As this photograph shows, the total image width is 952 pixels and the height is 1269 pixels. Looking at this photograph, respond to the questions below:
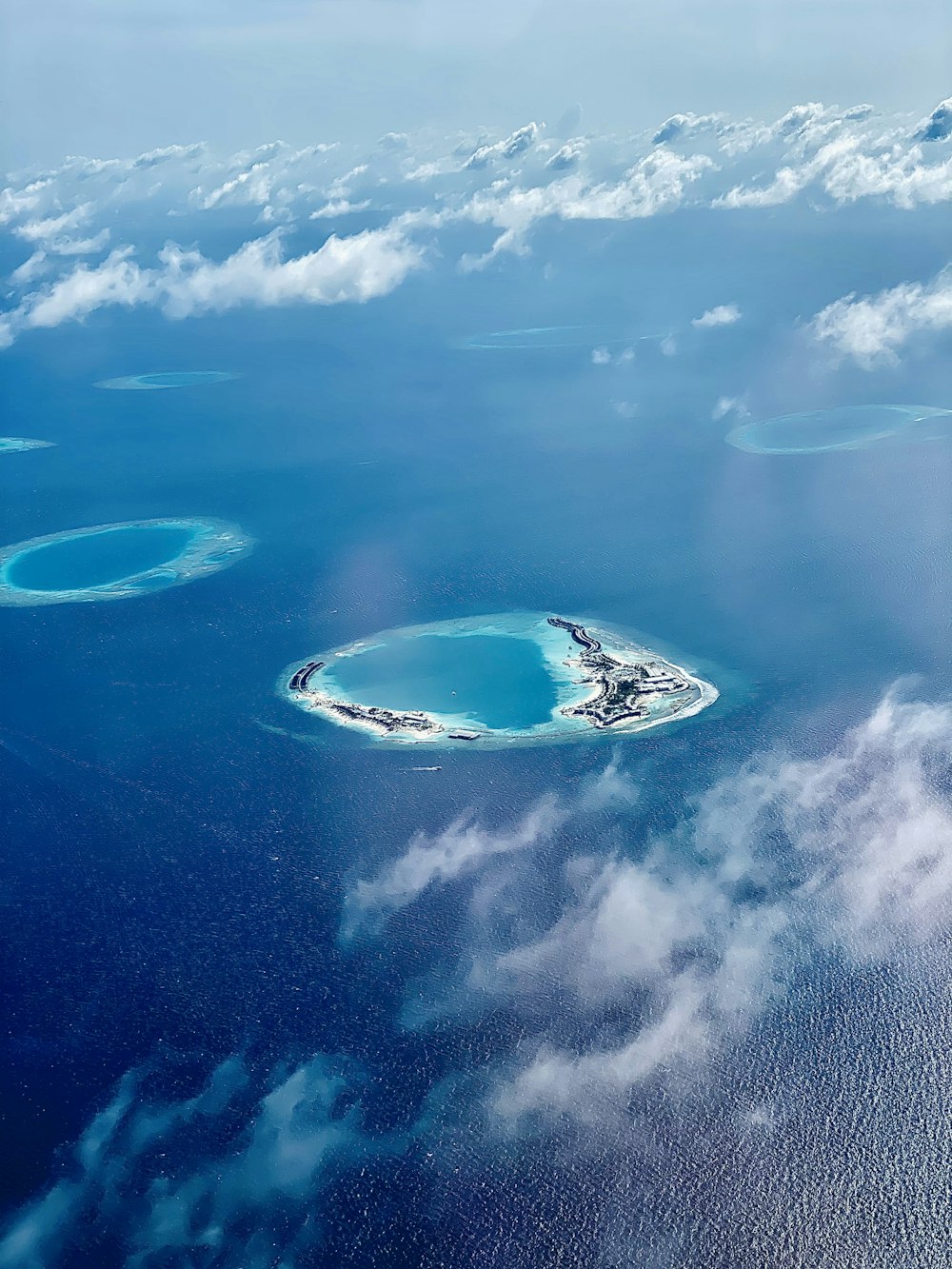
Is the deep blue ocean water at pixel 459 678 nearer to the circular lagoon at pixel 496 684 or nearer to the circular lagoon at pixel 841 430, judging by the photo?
the circular lagoon at pixel 496 684

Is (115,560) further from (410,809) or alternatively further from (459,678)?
(410,809)

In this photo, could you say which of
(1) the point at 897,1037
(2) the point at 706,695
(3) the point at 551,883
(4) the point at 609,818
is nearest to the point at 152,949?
(3) the point at 551,883

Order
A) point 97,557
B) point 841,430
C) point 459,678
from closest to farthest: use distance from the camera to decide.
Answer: point 459,678
point 97,557
point 841,430

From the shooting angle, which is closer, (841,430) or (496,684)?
(496,684)

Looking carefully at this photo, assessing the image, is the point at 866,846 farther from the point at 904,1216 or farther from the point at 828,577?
the point at 828,577

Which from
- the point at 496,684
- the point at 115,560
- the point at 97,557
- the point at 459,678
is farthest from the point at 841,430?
the point at 97,557

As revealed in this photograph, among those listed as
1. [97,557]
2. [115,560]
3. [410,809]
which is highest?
[97,557]

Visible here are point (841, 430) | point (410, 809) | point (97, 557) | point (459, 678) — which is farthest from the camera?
point (841, 430)

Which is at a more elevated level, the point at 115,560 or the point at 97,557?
the point at 97,557
